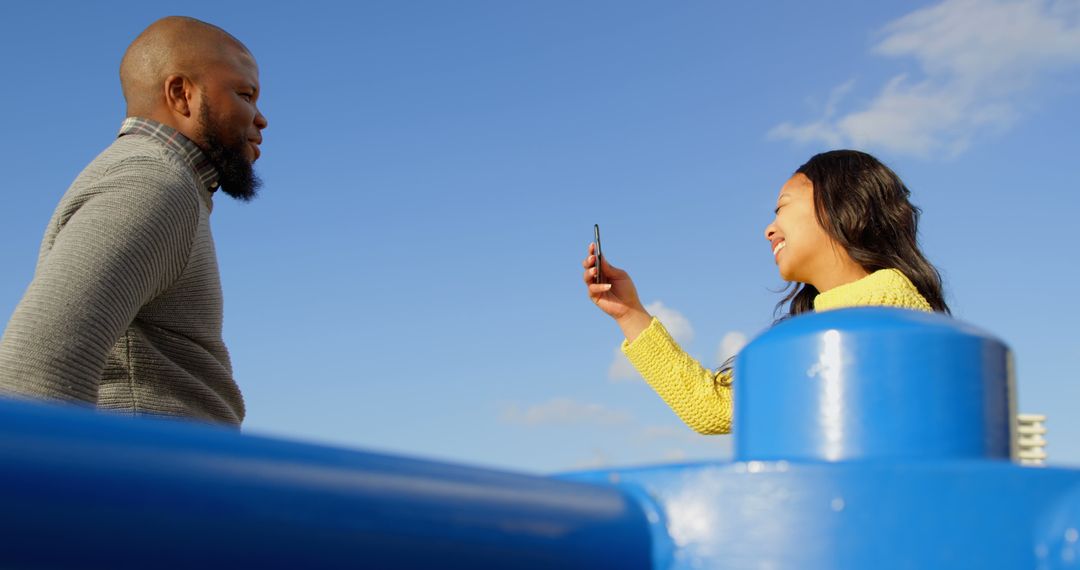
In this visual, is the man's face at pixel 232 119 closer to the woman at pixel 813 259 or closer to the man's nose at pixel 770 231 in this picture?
the woman at pixel 813 259

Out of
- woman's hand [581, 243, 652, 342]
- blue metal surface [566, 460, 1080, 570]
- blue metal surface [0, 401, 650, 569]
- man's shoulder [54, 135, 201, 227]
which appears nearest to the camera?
blue metal surface [0, 401, 650, 569]

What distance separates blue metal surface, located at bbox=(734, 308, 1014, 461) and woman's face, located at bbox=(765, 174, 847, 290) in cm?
286

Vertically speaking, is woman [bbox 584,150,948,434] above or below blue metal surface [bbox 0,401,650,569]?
above

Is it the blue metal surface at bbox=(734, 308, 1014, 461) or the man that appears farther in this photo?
the man

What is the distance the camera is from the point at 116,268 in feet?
7.36

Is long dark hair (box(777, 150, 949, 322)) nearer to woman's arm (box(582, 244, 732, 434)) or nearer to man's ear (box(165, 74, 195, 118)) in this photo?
woman's arm (box(582, 244, 732, 434))

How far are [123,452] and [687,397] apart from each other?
3173 millimetres

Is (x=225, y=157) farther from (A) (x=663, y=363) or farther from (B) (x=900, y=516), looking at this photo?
(B) (x=900, y=516)

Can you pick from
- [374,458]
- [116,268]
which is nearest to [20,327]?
[116,268]

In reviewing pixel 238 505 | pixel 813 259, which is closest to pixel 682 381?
pixel 813 259

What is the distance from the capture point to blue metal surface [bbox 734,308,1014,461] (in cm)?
64

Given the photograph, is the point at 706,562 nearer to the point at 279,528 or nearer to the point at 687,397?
the point at 279,528

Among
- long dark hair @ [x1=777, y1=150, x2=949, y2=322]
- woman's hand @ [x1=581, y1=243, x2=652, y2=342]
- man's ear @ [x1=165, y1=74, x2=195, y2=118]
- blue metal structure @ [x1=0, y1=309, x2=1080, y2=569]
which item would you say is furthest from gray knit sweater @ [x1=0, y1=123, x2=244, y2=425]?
long dark hair @ [x1=777, y1=150, x2=949, y2=322]

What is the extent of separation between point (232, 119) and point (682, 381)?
68.3 inches
